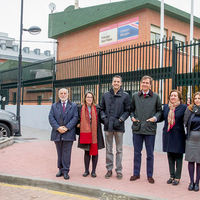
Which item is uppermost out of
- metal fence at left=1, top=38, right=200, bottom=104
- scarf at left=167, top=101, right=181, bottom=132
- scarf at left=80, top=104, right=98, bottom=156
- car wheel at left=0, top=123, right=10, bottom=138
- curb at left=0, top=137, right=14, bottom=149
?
metal fence at left=1, top=38, right=200, bottom=104

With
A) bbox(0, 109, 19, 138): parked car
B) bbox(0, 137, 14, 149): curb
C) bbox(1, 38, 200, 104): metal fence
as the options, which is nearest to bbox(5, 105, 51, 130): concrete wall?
bbox(1, 38, 200, 104): metal fence

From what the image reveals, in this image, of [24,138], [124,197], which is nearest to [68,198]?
[124,197]

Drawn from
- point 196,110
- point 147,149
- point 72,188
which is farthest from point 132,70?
point 72,188

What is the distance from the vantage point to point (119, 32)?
61.2 feet

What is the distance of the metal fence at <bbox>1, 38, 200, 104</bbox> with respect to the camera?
28.4ft

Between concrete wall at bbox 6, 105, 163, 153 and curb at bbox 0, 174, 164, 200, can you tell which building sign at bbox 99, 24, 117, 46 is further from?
curb at bbox 0, 174, 164, 200

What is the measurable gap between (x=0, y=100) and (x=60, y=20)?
778cm

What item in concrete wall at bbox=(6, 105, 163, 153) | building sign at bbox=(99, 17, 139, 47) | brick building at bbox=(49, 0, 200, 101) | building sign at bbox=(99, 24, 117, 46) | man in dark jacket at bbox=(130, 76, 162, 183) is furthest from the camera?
building sign at bbox=(99, 24, 117, 46)

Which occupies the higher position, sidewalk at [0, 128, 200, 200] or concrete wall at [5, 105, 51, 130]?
concrete wall at [5, 105, 51, 130]

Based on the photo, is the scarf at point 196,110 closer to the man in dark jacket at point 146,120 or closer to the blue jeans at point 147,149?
the man in dark jacket at point 146,120

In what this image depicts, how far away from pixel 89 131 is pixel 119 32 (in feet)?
45.2

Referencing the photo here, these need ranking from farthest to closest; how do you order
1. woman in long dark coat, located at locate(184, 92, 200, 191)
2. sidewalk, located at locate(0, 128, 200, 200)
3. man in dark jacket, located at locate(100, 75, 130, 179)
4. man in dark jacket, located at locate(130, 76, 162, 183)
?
1. man in dark jacket, located at locate(100, 75, 130, 179)
2. man in dark jacket, located at locate(130, 76, 162, 183)
3. woman in long dark coat, located at locate(184, 92, 200, 191)
4. sidewalk, located at locate(0, 128, 200, 200)

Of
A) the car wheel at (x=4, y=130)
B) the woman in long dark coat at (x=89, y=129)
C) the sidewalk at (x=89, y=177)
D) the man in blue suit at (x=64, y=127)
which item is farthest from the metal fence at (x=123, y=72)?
the man in blue suit at (x=64, y=127)

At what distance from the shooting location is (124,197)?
470 centimetres
